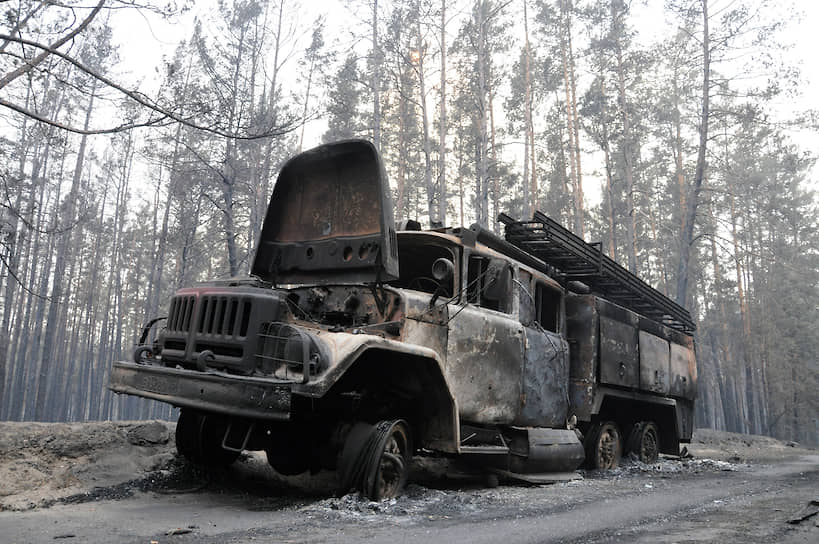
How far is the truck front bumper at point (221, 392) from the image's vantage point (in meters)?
4.28

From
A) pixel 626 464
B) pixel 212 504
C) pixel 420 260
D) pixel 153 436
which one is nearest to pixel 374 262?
pixel 420 260

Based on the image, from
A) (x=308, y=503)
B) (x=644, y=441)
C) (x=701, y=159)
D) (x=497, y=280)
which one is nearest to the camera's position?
(x=308, y=503)

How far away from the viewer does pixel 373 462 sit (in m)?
4.93

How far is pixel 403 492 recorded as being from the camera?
545cm

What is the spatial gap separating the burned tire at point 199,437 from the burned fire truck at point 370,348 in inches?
0.6

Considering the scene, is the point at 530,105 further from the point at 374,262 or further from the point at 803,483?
the point at 374,262

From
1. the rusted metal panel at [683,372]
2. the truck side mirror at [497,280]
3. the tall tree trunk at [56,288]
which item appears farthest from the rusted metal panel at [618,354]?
the tall tree trunk at [56,288]

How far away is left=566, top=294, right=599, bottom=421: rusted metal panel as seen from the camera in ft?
27.3

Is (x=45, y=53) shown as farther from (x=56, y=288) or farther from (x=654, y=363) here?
(x=56, y=288)

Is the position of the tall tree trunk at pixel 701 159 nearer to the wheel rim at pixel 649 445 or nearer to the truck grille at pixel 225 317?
the wheel rim at pixel 649 445

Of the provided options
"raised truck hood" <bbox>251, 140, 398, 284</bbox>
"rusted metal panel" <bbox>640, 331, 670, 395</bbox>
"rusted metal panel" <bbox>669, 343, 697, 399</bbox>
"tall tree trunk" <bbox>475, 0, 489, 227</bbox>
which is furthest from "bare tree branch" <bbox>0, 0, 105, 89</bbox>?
"tall tree trunk" <bbox>475, 0, 489, 227</bbox>

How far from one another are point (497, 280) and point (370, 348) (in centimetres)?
214

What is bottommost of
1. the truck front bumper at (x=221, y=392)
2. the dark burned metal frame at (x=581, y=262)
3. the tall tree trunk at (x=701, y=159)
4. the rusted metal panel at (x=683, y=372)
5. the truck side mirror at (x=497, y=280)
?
the truck front bumper at (x=221, y=392)

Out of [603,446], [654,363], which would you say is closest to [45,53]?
[603,446]
